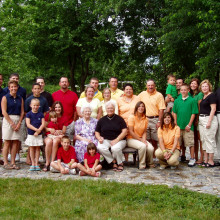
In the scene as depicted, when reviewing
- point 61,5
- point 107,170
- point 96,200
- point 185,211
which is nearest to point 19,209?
point 96,200

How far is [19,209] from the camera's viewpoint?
4922 mm

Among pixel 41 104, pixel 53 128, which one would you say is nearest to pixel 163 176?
pixel 53 128

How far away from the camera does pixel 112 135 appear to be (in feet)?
26.8

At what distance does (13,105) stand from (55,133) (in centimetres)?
119

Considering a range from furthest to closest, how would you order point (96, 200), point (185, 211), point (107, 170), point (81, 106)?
1. point (81, 106)
2. point (107, 170)
3. point (96, 200)
4. point (185, 211)

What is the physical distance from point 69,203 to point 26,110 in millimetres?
3669

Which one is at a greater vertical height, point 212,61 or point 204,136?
point 212,61

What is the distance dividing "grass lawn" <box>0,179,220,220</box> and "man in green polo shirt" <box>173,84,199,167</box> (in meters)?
2.69

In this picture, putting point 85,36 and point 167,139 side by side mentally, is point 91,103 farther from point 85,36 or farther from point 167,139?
point 85,36

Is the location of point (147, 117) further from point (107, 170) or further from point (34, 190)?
point (34, 190)

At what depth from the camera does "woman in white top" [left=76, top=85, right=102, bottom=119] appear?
27.8ft

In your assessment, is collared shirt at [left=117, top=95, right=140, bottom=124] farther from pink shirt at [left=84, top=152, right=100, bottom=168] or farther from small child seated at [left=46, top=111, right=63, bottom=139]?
small child seated at [left=46, top=111, right=63, bottom=139]

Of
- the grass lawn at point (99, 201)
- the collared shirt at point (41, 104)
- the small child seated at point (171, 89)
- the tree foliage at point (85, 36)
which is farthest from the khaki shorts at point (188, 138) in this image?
the tree foliage at point (85, 36)

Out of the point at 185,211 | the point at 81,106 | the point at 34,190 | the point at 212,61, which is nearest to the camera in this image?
the point at 185,211
